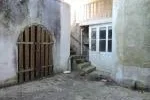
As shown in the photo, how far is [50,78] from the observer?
29.0ft

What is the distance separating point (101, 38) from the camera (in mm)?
10688

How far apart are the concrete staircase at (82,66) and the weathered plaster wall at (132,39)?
7.54 ft

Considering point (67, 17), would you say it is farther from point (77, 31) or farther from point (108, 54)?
point (108, 54)

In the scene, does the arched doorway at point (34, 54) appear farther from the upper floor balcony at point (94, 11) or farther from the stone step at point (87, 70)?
the upper floor balcony at point (94, 11)

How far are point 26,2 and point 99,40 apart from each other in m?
4.54

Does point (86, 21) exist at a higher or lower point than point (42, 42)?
higher

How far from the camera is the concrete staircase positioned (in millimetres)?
10002

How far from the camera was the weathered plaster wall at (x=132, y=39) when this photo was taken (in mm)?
7070

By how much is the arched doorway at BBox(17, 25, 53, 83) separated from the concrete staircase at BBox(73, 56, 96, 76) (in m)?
1.63

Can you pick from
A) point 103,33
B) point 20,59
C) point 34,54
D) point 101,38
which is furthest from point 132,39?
point 20,59

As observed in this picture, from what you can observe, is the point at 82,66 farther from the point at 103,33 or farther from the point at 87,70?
the point at 103,33

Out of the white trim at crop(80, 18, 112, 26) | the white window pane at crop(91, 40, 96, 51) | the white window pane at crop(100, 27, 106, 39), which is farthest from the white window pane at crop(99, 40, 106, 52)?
the white trim at crop(80, 18, 112, 26)

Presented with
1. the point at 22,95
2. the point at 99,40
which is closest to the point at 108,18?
the point at 99,40

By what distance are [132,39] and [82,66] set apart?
3.77 metres
